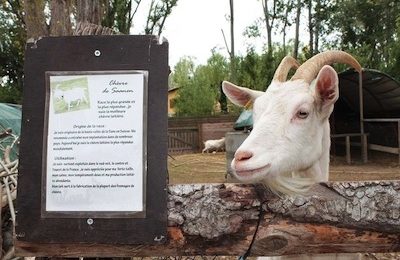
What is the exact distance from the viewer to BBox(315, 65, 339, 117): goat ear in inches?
102

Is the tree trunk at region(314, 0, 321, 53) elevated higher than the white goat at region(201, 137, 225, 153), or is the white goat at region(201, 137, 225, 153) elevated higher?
the tree trunk at region(314, 0, 321, 53)

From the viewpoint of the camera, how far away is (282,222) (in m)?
1.77

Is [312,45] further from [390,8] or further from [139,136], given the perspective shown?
[139,136]

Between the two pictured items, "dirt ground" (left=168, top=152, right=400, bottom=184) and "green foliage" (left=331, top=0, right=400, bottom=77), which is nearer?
"dirt ground" (left=168, top=152, right=400, bottom=184)

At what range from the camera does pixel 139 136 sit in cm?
182

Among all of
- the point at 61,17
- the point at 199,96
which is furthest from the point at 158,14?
the point at 61,17

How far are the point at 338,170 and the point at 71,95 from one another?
11383 mm

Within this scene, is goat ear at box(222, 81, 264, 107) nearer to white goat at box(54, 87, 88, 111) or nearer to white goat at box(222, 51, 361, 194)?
white goat at box(222, 51, 361, 194)

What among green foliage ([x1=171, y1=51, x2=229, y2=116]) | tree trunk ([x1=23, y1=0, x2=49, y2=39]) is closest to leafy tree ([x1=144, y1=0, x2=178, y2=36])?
green foliage ([x1=171, y1=51, x2=229, y2=116])

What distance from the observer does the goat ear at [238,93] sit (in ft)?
10.8

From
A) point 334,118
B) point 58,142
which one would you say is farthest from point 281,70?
point 334,118

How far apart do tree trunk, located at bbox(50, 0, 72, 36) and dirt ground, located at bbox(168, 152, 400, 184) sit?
16.4 feet

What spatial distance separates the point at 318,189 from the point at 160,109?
0.70m

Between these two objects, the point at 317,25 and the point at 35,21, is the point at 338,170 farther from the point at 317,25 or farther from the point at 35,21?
the point at 317,25
